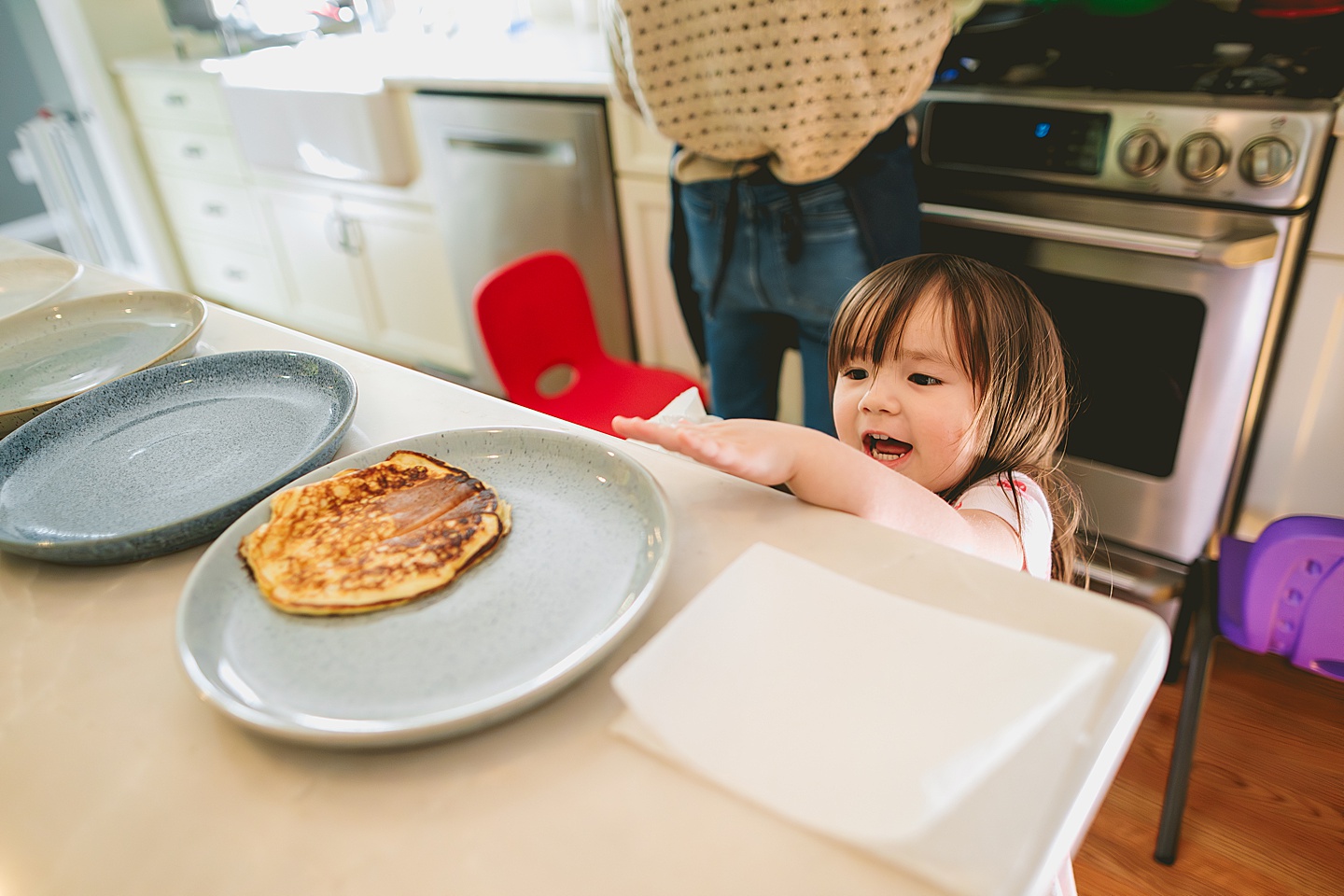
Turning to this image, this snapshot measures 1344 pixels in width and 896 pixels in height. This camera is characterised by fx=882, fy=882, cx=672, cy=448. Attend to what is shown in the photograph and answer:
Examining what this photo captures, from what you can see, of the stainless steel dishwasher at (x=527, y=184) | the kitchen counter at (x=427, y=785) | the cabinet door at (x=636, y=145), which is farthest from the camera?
the stainless steel dishwasher at (x=527, y=184)

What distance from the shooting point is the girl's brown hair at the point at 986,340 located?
2.68ft

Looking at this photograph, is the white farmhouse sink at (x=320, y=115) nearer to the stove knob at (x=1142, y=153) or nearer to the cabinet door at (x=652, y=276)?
the cabinet door at (x=652, y=276)

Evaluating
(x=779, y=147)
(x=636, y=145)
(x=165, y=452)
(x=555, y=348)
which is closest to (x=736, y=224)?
(x=779, y=147)

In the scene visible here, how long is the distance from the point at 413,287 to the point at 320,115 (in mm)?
504

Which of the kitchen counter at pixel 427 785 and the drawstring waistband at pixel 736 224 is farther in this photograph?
the drawstring waistband at pixel 736 224

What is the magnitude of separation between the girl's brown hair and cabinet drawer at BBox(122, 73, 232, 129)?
2.53 metres

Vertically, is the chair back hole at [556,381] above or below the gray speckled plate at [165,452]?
below

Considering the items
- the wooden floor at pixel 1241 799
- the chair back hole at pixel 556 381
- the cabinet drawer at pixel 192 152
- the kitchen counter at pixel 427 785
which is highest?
the kitchen counter at pixel 427 785

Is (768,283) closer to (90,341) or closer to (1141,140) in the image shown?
(1141,140)

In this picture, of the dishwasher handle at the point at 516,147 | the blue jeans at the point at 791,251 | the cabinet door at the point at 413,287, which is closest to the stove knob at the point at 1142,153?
the blue jeans at the point at 791,251

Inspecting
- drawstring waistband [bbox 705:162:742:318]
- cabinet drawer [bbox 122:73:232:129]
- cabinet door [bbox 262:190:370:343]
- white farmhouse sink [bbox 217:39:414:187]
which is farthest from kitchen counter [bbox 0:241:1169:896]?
cabinet drawer [bbox 122:73:232:129]

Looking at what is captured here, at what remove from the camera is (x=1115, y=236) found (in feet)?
4.17

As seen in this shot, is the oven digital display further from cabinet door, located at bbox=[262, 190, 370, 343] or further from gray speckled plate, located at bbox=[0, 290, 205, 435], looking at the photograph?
cabinet door, located at bbox=[262, 190, 370, 343]

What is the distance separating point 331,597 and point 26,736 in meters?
0.17
